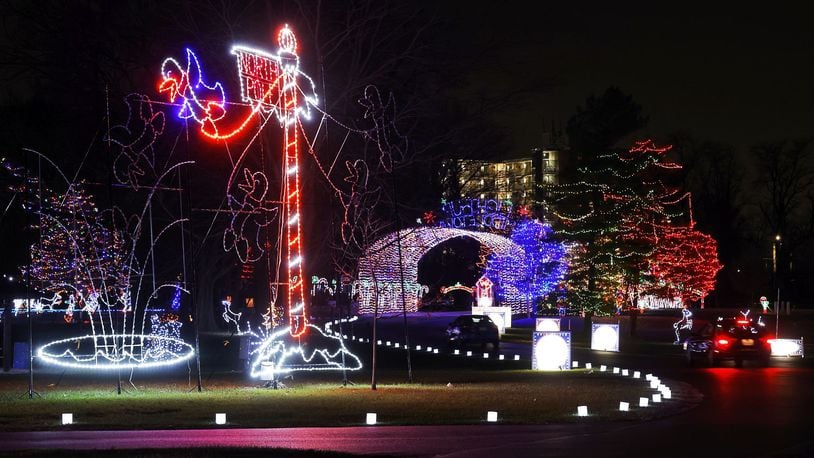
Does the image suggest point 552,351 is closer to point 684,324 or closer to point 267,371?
point 267,371

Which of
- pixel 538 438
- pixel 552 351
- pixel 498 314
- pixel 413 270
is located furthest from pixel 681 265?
pixel 538 438

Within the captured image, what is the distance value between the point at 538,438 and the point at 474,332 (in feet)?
88.8

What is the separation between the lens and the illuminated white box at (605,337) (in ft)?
137

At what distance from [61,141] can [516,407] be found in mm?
29878

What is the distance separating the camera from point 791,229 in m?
89.6

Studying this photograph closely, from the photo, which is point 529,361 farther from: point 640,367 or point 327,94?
point 327,94

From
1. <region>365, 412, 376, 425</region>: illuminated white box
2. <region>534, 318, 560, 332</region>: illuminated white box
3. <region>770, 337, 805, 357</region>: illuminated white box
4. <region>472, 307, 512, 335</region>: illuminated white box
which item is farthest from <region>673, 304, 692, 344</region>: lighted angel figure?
<region>365, 412, 376, 425</region>: illuminated white box

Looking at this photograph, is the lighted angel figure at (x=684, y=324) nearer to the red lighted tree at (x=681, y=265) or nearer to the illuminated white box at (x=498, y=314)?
the red lighted tree at (x=681, y=265)

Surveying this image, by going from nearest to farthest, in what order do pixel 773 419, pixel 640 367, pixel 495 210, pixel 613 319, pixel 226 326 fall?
1. pixel 773 419
2. pixel 640 367
3. pixel 613 319
4. pixel 226 326
5. pixel 495 210

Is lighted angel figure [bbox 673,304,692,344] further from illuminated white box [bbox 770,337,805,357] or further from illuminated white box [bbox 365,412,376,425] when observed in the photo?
illuminated white box [bbox 365,412,376,425]

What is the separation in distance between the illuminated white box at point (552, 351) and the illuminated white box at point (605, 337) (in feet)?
37.0

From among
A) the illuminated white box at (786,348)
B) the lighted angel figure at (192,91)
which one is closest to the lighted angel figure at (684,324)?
the illuminated white box at (786,348)

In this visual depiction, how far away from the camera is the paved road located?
1452cm

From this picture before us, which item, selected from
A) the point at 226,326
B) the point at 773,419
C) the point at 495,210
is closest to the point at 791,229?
the point at 495,210
